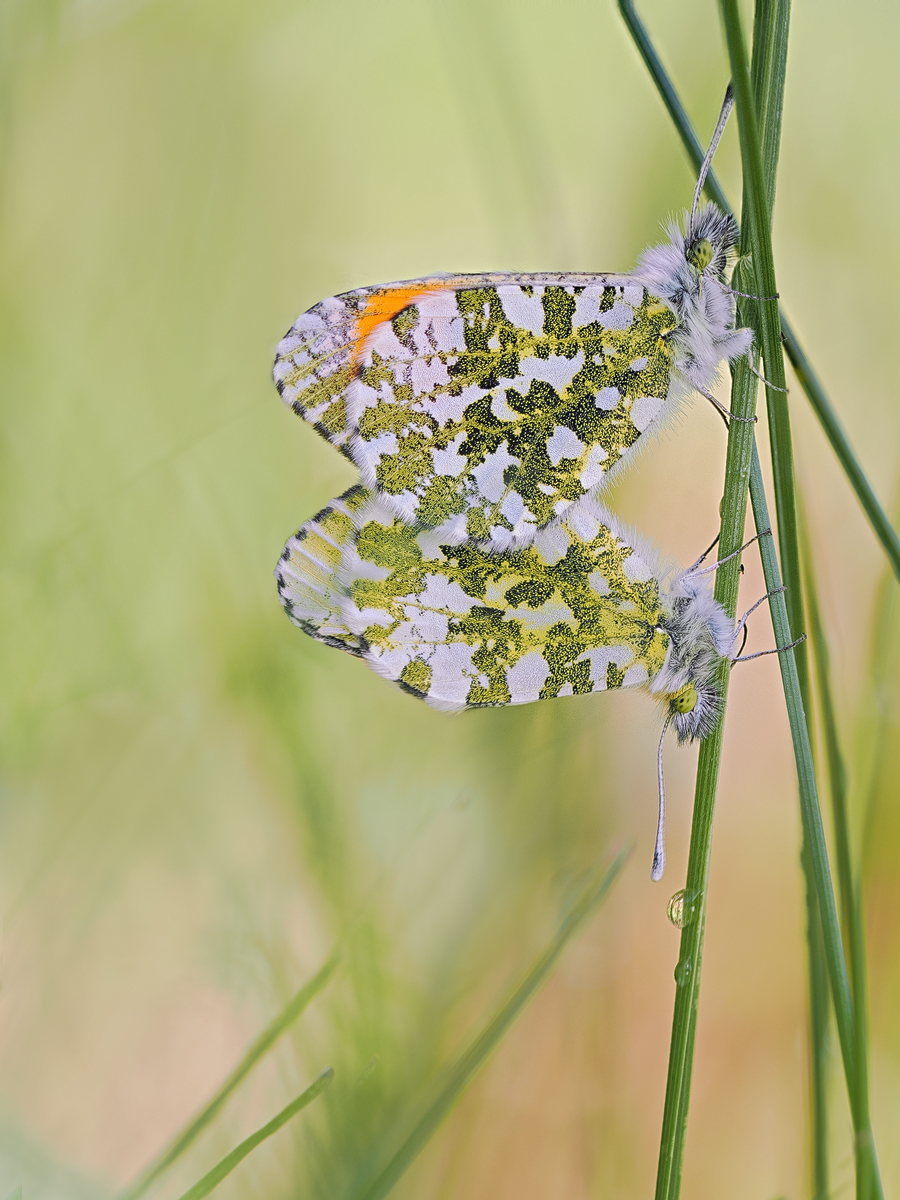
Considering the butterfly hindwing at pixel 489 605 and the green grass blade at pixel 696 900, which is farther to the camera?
the butterfly hindwing at pixel 489 605

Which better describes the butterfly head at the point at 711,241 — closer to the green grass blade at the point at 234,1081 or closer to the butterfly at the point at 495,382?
the butterfly at the point at 495,382

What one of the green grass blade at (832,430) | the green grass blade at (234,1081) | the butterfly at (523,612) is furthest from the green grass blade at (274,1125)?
the green grass blade at (832,430)

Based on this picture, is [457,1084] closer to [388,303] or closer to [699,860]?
[699,860]

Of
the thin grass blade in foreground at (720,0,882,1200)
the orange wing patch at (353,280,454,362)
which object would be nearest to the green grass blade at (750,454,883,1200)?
the thin grass blade in foreground at (720,0,882,1200)

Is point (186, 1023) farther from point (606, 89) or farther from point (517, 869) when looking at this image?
point (606, 89)

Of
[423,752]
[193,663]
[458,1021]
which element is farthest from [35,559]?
[458,1021]

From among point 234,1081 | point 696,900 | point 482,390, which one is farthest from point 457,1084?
point 482,390

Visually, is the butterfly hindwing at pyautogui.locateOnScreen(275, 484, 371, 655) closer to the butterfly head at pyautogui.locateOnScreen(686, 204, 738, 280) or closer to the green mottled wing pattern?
the green mottled wing pattern
